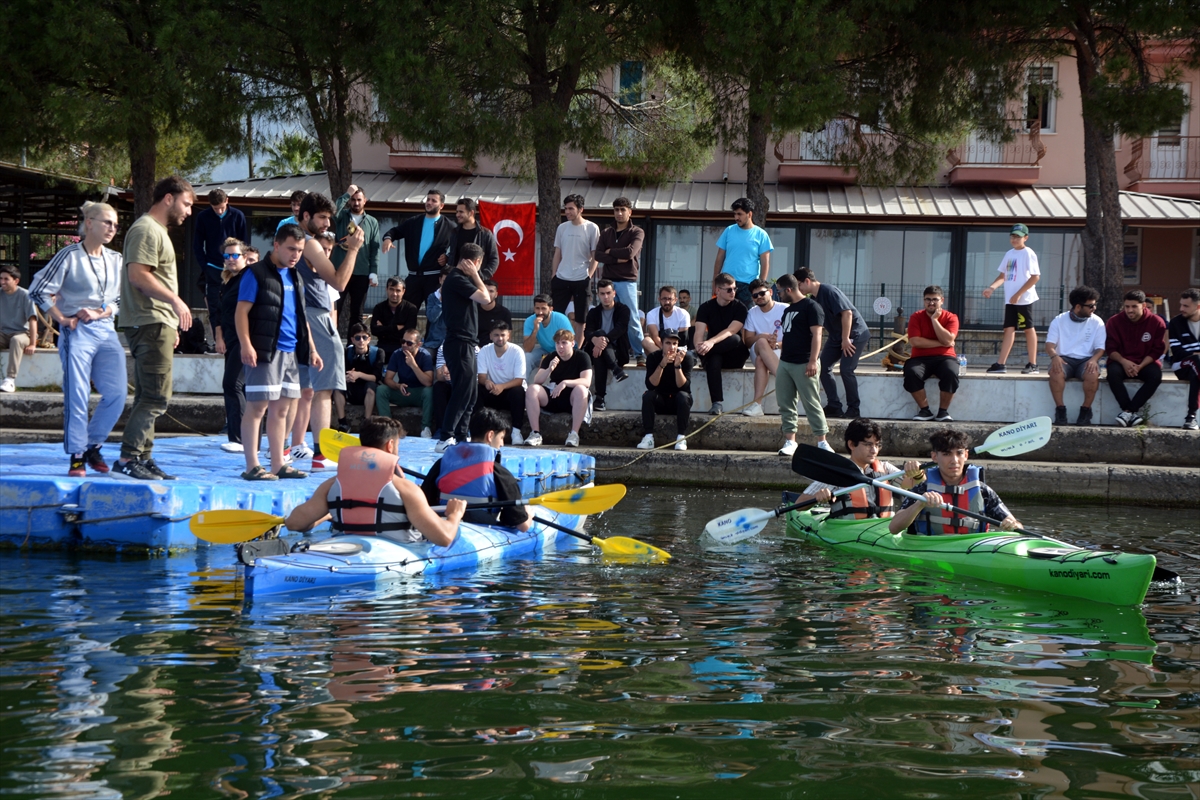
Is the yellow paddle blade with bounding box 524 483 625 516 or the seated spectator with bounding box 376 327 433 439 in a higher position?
the seated spectator with bounding box 376 327 433 439

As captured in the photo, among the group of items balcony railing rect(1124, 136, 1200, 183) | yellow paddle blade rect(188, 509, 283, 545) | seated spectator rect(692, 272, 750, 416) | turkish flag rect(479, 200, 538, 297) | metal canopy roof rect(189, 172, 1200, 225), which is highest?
balcony railing rect(1124, 136, 1200, 183)

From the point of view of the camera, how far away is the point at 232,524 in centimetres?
704

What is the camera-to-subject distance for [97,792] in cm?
351

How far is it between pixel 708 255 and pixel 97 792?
21238mm

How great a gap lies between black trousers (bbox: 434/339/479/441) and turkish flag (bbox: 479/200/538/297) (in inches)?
406

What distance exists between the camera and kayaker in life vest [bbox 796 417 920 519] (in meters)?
8.83

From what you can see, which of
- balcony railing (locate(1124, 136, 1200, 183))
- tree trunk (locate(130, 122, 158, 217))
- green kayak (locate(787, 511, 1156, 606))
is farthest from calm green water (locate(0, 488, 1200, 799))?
balcony railing (locate(1124, 136, 1200, 183))

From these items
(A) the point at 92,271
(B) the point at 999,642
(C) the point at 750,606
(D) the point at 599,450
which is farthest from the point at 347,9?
(B) the point at 999,642

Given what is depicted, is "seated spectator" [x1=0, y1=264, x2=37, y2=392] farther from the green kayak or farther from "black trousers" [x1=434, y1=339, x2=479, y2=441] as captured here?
the green kayak

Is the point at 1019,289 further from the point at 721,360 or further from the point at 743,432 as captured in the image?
the point at 743,432

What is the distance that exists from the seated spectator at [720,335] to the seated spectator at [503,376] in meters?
1.99

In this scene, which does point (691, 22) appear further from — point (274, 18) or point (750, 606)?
point (750, 606)

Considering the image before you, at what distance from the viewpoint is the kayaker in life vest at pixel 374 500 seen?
6.83 meters

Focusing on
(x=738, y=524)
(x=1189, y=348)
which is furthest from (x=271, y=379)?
(x=1189, y=348)
